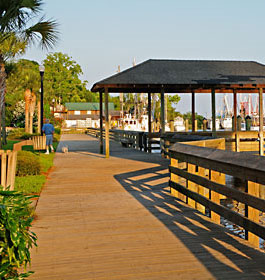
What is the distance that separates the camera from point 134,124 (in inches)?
2869

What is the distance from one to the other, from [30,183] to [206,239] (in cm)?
641

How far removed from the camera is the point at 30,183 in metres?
10.8

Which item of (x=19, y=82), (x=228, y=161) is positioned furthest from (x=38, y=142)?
(x=19, y=82)

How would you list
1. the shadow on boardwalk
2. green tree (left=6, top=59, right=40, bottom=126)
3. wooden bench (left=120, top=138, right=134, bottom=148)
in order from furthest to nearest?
green tree (left=6, top=59, right=40, bottom=126)
wooden bench (left=120, top=138, right=134, bottom=148)
the shadow on boardwalk

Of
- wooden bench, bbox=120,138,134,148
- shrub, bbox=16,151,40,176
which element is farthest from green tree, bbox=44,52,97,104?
shrub, bbox=16,151,40,176

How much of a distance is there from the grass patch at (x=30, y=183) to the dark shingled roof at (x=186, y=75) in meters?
7.86

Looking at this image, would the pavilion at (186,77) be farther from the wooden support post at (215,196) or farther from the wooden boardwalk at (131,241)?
the wooden support post at (215,196)

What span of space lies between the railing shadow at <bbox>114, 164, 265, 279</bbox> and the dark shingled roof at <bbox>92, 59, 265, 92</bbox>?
1073 centimetres

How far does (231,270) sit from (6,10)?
13418 millimetres

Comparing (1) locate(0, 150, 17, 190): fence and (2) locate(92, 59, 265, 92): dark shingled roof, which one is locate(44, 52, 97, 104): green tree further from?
(1) locate(0, 150, 17, 190): fence

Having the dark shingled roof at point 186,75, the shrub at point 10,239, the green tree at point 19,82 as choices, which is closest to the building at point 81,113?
the green tree at point 19,82

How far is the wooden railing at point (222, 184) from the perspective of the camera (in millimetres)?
4977

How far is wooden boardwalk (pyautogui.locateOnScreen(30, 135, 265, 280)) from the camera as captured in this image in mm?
4434

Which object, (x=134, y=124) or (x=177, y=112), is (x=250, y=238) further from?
(x=177, y=112)
